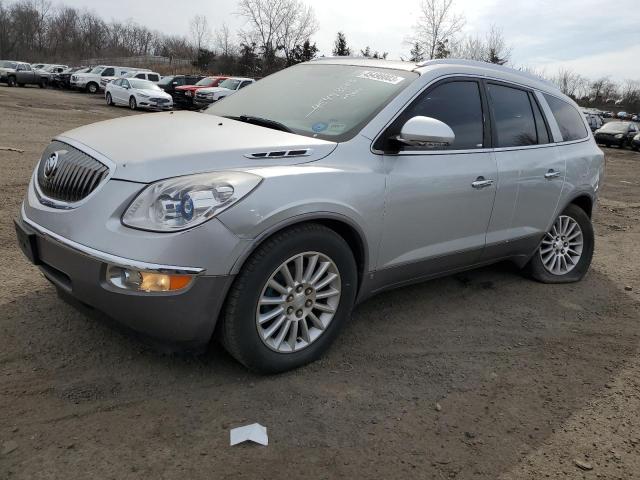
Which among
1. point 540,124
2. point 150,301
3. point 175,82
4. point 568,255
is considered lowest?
point 568,255

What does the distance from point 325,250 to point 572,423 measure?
1.57 m

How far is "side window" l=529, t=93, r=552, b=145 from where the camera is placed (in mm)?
4535

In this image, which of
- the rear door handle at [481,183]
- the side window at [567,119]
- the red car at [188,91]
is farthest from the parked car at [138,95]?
the rear door handle at [481,183]

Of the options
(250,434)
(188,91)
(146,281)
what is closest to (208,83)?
(188,91)

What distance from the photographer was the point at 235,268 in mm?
2627

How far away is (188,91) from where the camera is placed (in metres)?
26.9

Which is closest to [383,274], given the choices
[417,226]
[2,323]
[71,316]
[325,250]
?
[417,226]

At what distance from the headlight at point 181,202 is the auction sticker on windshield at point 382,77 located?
1.52 m

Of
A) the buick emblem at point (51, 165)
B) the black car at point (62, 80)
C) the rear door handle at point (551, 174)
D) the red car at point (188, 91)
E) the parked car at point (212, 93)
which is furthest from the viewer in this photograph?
the black car at point (62, 80)

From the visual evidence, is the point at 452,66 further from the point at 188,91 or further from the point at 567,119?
the point at 188,91

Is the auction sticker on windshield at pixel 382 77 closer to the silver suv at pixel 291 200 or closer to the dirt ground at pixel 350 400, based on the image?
the silver suv at pixel 291 200

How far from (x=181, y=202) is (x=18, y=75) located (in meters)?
41.1

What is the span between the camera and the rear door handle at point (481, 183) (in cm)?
379

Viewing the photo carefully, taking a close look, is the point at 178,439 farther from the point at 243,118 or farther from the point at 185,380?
the point at 243,118
